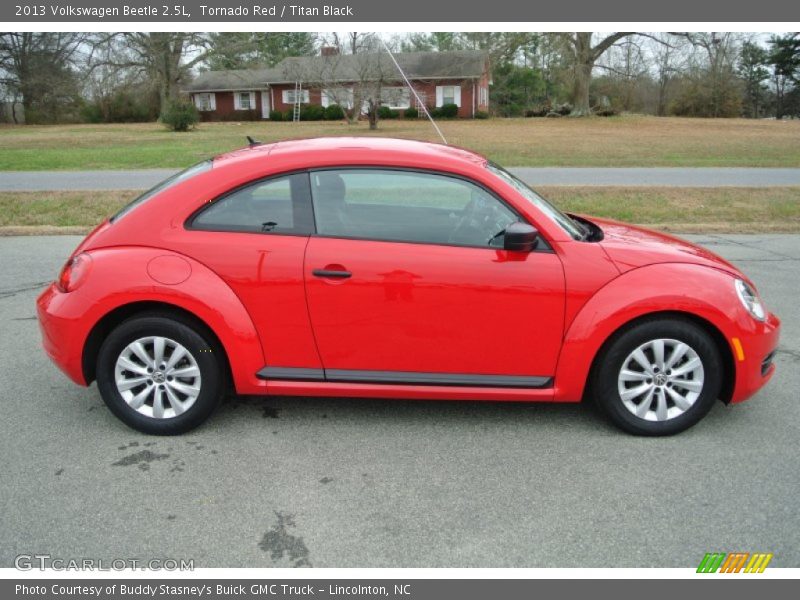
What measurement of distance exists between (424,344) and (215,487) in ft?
4.37

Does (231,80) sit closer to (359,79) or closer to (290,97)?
(290,97)

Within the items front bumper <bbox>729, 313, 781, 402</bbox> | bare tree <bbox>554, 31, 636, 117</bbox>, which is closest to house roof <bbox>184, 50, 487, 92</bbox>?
bare tree <bbox>554, 31, 636, 117</bbox>

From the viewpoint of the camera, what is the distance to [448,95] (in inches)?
2064

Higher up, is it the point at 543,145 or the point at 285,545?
the point at 543,145

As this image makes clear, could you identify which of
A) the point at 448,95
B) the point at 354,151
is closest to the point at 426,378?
the point at 354,151

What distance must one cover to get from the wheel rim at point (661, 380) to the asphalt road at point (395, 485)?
19 centimetres

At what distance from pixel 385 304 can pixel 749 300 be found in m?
2.08

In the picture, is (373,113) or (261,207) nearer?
(261,207)

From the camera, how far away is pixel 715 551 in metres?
3.08

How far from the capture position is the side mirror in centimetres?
389

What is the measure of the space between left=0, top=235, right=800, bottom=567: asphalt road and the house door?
55.5m

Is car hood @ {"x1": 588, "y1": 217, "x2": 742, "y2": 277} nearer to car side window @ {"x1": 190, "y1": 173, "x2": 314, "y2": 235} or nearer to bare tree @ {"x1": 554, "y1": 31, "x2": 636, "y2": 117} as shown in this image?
car side window @ {"x1": 190, "y1": 173, "x2": 314, "y2": 235}

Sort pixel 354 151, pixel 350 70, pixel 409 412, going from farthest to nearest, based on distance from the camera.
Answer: pixel 350 70, pixel 409 412, pixel 354 151

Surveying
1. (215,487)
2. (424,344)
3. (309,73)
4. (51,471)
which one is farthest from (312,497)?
(309,73)
